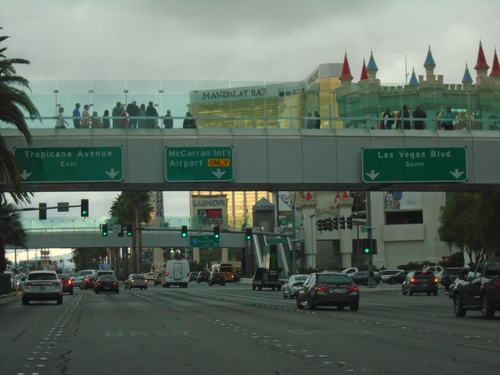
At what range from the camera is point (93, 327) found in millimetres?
26688

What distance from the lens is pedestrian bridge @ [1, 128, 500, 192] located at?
38.6m

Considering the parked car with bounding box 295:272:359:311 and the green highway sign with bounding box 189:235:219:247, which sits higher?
the green highway sign with bounding box 189:235:219:247

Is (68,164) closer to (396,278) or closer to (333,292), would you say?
(333,292)

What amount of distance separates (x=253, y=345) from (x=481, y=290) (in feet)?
37.7

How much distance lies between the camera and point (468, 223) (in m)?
69.4

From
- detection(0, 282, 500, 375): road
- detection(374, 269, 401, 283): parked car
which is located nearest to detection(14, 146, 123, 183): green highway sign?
detection(0, 282, 500, 375): road

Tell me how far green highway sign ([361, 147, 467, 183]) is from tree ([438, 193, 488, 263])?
22482 millimetres

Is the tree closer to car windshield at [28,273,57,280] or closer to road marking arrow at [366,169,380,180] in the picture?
road marking arrow at [366,169,380,180]

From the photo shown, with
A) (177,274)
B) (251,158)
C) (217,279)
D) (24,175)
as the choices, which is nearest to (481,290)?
(251,158)

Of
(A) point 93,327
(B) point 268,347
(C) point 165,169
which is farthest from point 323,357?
(C) point 165,169

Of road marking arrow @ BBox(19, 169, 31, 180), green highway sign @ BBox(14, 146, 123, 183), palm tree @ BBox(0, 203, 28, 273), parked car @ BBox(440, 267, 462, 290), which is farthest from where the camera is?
palm tree @ BBox(0, 203, 28, 273)

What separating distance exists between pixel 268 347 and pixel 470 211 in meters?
53.4

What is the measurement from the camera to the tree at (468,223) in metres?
62.7

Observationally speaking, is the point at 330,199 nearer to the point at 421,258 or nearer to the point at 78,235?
the point at 421,258
